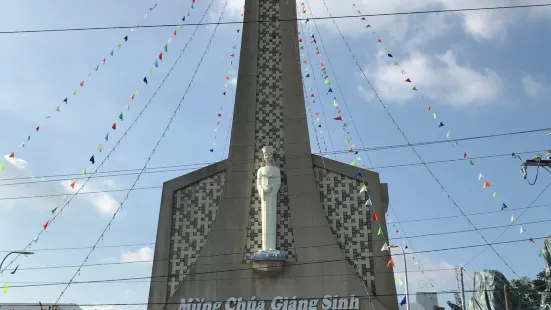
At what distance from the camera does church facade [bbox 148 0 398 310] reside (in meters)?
20.0

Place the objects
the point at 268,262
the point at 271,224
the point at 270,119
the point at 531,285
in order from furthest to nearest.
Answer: the point at 531,285 < the point at 270,119 < the point at 271,224 < the point at 268,262

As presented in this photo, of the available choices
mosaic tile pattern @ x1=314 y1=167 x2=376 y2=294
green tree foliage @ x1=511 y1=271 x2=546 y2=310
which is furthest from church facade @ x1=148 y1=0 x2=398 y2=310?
green tree foliage @ x1=511 y1=271 x2=546 y2=310

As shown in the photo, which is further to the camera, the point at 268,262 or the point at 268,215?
the point at 268,215

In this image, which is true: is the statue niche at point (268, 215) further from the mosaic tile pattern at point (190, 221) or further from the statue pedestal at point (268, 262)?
the mosaic tile pattern at point (190, 221)

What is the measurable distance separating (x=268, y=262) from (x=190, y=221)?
3.92 meters

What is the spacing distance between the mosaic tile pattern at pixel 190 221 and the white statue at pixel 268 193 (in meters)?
1.96

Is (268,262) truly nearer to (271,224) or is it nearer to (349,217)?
(271,224)

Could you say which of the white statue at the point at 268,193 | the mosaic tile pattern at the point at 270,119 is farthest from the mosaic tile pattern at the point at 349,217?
the white statue at the point at 268,193

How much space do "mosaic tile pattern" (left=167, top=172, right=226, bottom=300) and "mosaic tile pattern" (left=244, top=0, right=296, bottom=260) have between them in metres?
1.76

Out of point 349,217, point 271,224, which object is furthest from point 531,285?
point 271,224

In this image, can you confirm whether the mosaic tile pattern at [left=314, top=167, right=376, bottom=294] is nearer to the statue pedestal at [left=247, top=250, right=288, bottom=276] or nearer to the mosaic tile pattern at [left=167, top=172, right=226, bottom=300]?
the statue pedestal at [left=247, top=250, right=288, bottom=276]

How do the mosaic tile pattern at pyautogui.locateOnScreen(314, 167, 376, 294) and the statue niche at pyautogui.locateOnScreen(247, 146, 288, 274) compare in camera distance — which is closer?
the statue niche at pyautogui.locateOnScreen(247, 146, 288, 274)

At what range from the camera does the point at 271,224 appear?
67.9ft

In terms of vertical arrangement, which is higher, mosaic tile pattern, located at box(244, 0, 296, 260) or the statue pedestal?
mosaic tile pattern, located at box(244, 0, 296, 260)
